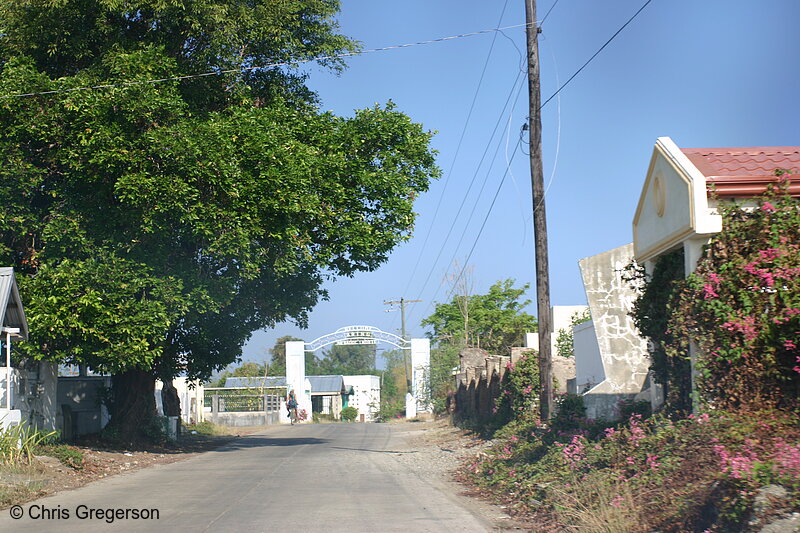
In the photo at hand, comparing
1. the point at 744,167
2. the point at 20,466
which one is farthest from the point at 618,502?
the point at 20,466

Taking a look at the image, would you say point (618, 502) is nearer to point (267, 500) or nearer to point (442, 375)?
point (267, 500)

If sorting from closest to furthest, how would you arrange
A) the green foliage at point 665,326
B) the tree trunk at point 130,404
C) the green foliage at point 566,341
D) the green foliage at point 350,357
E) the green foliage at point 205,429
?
the green foliage at point 665,326, the tree trunk at point 130,404, the green foliage at point 566,341, the green foliage at point 205,429, the green foliage at point 350,357

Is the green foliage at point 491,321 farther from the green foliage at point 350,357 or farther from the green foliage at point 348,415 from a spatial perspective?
the green foliage at point 350,357

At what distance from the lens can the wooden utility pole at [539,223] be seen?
666 inches

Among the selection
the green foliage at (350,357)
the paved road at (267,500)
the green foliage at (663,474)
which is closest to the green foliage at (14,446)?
the paved road at (267,500)

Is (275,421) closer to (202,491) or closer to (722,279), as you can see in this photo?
(202,491)

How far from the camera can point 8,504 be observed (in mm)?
11375

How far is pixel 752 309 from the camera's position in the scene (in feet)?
31.8

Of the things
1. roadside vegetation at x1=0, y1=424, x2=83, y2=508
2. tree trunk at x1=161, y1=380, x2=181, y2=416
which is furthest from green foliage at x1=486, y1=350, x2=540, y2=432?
tree trunk at x1=161, y1=380, x2=181, y2=416

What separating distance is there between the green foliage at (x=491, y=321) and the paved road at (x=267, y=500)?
90.7 feet

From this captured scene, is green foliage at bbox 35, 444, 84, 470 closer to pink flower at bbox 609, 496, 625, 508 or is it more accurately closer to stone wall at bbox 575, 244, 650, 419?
stone wall at bbox 575, 244, 650, 419

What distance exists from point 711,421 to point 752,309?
151 centimetres

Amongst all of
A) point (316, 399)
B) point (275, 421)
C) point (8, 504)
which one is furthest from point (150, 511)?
point (316, 399)

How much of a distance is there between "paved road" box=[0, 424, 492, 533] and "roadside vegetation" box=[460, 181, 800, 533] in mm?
1489
